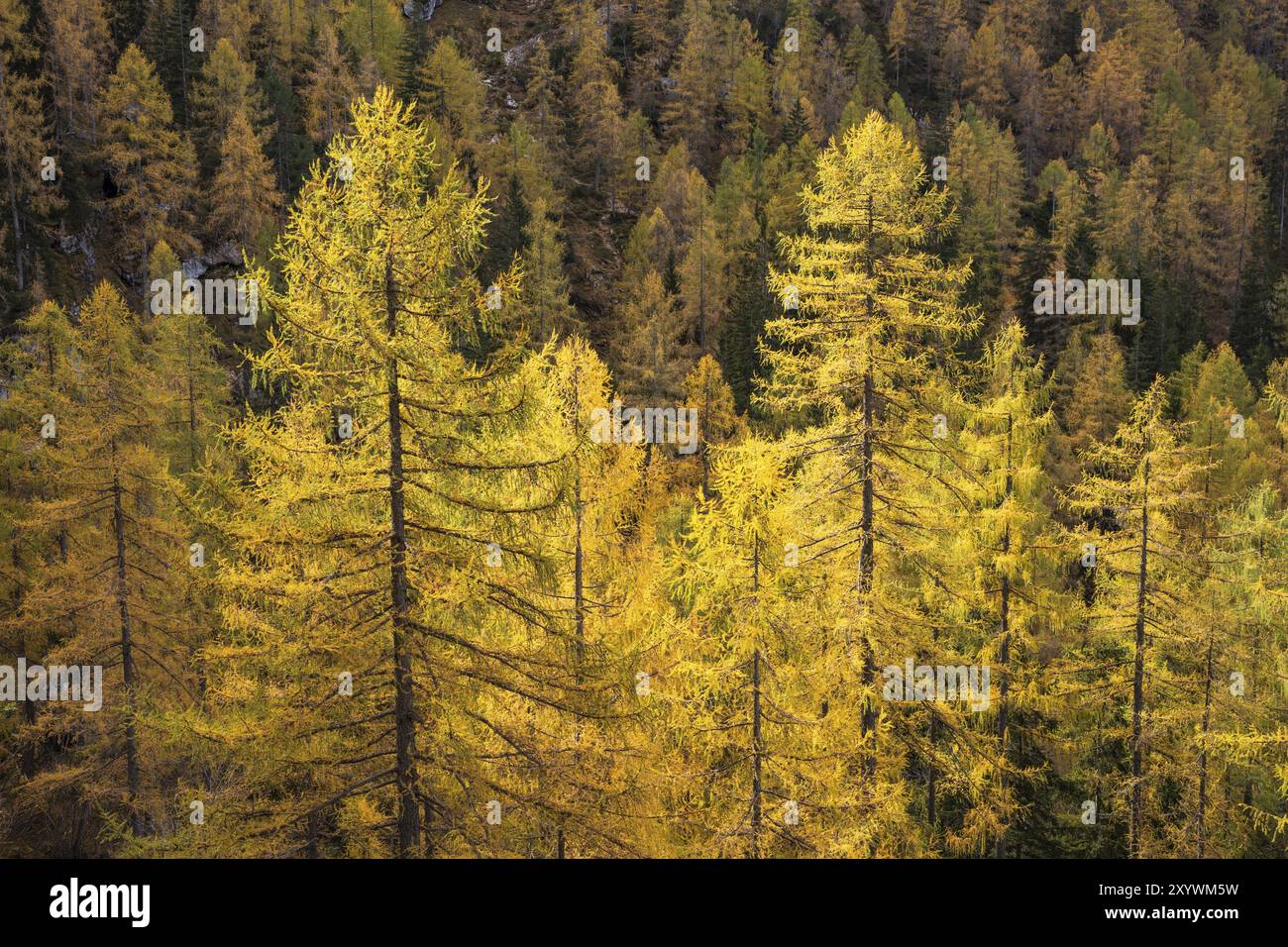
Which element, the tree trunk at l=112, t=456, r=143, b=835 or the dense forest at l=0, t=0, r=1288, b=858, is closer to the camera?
the dense forest at l=0, t=0, r=1288, b=858

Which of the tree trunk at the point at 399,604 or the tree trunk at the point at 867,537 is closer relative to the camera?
the tree trunk at the point at 399,604

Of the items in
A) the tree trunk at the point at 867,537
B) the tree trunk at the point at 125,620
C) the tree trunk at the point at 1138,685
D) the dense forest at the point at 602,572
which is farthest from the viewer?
the tree trunk at the point at 125,620

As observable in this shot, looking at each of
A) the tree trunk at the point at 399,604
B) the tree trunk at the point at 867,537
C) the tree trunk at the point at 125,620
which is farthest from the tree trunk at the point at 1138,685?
the tree trunk at the point at 125,620

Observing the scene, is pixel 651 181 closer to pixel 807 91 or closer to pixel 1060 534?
pixel 807 91

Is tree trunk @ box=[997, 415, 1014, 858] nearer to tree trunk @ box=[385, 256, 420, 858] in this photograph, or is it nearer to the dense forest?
the dense forest

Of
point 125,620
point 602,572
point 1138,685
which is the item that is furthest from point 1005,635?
point 125,620

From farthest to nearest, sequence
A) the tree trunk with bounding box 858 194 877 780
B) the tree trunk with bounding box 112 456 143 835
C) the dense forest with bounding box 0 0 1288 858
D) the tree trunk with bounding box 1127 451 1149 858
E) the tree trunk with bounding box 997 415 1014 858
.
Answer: the tree trunk with bounding box 997 415 1014 858
the tree trunk with bounding box 112 456 143 835
the tree trunk with bounding box 1127 451 1149 858
the tree trunk with bounding box 858 194 877 780
the dense forest with bounding box 0 0 1288 858

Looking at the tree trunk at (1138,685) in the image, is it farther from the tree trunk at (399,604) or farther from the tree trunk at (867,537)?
the tree trunk at (399,604)

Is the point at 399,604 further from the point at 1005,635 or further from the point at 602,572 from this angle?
the point at 1005,635

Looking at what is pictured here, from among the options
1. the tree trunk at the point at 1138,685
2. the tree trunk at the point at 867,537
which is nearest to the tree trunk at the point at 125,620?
the tree trunk at the point at 867,537

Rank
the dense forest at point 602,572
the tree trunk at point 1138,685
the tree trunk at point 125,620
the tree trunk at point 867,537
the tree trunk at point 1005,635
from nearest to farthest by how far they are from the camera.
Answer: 1. the dense forest at point 602,572
2. the tree trunk at point 867,537
3. the tree trunk at point 1138,685
4. the tree trunk at point 125,620
5. the tree trunk at point 1005,635

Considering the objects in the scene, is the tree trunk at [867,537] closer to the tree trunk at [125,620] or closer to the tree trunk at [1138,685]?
the tree trunk at [1138,685]

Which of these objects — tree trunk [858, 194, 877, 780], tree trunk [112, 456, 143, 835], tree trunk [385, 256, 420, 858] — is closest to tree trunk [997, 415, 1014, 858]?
tree trunk [858, 194, 877, 780]
